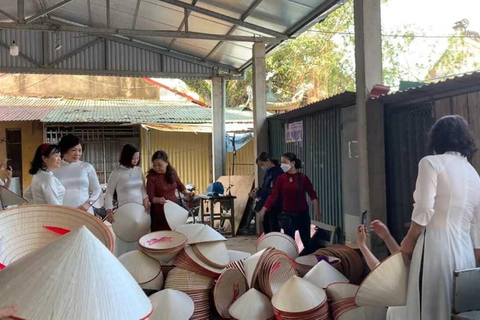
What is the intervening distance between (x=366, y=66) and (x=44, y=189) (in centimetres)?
312

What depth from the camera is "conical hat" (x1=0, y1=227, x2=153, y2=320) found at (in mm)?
1065

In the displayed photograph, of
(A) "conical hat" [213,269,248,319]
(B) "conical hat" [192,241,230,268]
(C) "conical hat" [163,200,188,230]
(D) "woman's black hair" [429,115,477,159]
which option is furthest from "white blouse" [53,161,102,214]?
(D) "woman's black hair" [429,115,477,159]

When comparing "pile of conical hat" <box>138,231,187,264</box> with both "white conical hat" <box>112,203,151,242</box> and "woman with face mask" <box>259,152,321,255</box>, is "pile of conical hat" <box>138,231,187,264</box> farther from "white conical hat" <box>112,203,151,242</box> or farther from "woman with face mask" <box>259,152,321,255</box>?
"woman with face mask" <box>259,152,321,255</box>

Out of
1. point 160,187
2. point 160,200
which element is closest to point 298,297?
point 160,200

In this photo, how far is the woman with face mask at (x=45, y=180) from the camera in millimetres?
3049

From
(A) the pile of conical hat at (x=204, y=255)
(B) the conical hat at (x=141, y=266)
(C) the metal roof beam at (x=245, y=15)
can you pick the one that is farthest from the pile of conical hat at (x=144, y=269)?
(C) the metal roof beam at (x=245, y=15)

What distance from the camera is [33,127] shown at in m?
11.8

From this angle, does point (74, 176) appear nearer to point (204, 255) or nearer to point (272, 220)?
point (204, 255)

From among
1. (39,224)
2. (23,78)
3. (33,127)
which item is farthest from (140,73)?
(39,224)

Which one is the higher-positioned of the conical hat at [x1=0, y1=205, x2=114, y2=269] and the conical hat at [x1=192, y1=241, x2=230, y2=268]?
the conical hat at [x1=0, y1=205, x2=114, y2=269]

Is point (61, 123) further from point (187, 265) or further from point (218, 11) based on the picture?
point (187, 265)

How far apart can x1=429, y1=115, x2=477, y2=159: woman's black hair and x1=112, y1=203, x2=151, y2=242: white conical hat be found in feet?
8.37

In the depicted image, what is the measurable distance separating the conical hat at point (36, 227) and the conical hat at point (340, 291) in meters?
1.94

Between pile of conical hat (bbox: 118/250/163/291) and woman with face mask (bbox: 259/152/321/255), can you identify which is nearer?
pile of conical hat (bbox: 118/250/163/291)
